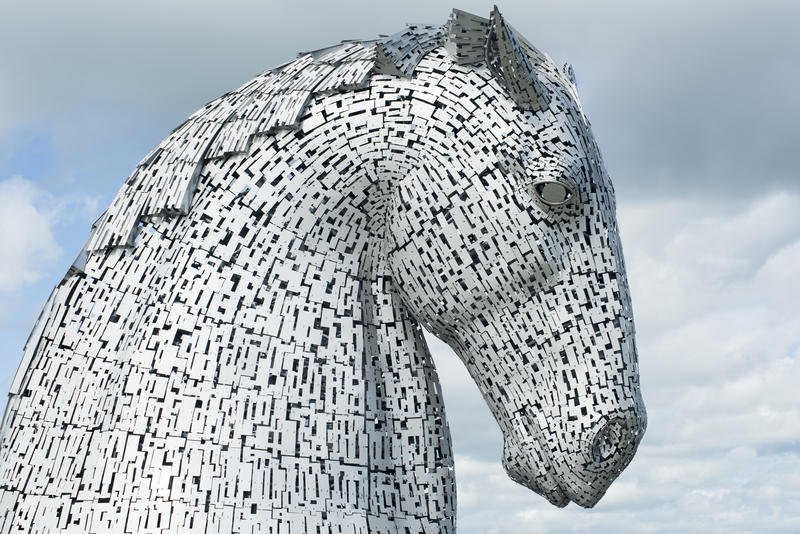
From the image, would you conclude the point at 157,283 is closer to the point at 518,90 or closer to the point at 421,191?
the point at 421,191

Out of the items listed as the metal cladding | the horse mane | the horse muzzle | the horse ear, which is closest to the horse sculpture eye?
the metal cladding

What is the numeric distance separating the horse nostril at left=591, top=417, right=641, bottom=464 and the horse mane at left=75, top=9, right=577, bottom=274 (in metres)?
1.30

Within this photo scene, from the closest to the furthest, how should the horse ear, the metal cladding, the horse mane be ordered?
the metal cladding → the horse ear → the horse mane

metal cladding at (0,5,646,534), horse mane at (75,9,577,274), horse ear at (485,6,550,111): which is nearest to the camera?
metal cladding at (0,5,646,534)

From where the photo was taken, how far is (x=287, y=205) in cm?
348

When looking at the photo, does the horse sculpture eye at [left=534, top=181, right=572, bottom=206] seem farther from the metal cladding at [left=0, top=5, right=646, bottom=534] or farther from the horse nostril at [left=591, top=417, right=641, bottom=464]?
the horse nostril at [left=591, top=417, right=641, bottom=464]

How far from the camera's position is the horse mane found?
3.54 meters

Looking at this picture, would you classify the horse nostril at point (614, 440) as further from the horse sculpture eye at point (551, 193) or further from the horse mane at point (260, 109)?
the horse mane at point (260, 109)

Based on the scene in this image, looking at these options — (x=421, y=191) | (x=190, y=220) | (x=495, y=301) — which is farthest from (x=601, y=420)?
(x=190, y=220)

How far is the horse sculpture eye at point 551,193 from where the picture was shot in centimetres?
339

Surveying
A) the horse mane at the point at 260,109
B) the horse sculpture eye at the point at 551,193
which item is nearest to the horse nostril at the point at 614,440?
the horse sculpture eye at the point at 551,193

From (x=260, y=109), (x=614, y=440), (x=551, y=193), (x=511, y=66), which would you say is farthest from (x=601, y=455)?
(x=260, y=109)

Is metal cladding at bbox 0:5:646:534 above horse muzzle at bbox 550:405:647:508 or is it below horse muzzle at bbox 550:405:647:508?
above

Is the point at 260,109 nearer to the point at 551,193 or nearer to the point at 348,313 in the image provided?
the point at 348,313
